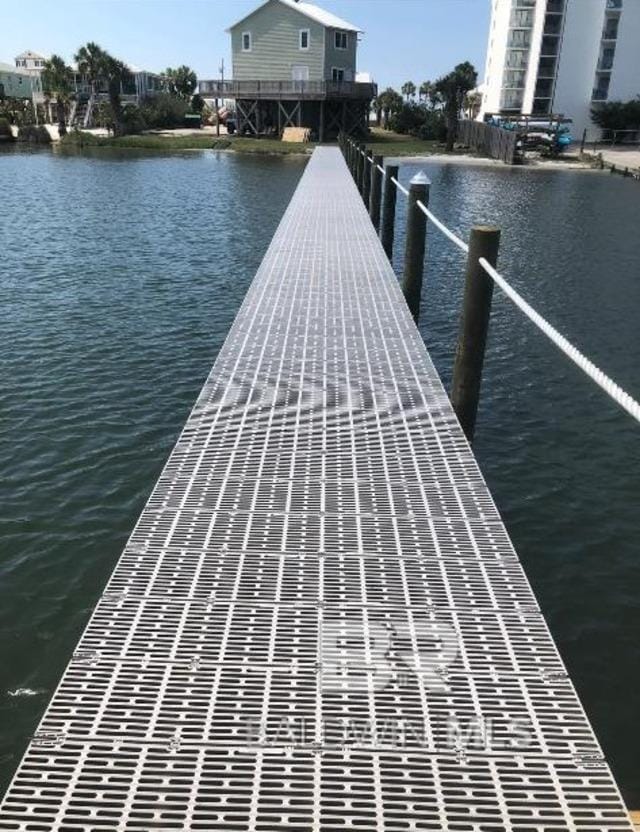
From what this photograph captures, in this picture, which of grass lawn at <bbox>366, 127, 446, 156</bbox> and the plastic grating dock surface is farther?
grass lawn at <bbox>366, 127, 446, 156</bbox>

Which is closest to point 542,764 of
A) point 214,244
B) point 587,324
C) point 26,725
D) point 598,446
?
point 26,725

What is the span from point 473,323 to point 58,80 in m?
71.2

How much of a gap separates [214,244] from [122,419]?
1266 centimetres

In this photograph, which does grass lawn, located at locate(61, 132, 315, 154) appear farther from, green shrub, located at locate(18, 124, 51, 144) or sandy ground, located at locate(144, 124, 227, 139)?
sandy ground, located at locate(144, 124, 227, 139)

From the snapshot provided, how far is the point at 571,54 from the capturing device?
2655 inches

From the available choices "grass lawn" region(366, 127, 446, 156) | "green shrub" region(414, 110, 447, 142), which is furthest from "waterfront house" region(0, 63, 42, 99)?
"green shrub" region(414, 110, 447, 142)

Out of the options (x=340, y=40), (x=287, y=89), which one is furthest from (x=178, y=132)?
(x=340, y=40)

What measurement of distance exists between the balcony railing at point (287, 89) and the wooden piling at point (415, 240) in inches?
1874

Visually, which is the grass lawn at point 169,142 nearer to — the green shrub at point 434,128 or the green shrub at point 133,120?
the green shrub at point 133,120

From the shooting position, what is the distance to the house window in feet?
187

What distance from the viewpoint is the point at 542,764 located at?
117 inches

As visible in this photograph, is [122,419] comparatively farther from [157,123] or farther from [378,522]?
[157,123]

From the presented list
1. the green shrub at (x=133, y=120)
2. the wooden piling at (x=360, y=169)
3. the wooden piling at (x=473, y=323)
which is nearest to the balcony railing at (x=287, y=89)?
the green shrub at (x=133, y=120)

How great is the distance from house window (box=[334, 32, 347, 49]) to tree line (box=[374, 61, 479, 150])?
865 cm
